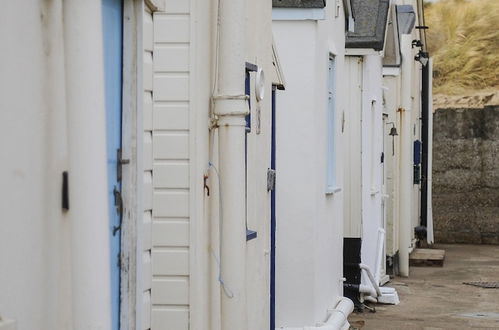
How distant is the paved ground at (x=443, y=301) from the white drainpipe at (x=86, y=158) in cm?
903

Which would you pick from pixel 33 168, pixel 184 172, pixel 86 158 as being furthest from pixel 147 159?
pixel 33 168

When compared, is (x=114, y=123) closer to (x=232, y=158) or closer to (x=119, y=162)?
(x=119, y=162)

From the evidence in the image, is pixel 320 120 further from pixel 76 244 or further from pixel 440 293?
pixel 76 244

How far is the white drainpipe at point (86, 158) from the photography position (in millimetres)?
3918

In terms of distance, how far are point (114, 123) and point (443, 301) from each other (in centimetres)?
1112

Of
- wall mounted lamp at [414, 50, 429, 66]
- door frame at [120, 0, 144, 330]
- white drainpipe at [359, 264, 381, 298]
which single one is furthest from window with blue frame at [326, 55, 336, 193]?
wall mounted lamp at [414, 50, 429, 66]

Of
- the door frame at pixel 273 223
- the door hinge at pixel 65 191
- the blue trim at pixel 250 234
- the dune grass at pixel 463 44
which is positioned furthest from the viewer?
the dune grass at pixel 463 44

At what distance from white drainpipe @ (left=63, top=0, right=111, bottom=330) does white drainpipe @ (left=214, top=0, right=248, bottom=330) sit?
110 inches

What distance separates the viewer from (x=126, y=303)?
495cm

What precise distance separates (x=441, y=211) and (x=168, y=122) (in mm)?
19455

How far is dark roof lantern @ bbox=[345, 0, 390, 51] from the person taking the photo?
47.4 ft

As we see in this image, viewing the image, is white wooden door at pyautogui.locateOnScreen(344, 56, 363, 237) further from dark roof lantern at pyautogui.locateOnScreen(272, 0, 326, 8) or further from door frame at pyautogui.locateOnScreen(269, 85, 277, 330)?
door frame at pyautogui.locateOnScreen(269, 85, 277, 330)

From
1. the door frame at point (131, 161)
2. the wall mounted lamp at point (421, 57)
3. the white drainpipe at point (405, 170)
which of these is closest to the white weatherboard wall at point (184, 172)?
the door frame at point (131, 161)

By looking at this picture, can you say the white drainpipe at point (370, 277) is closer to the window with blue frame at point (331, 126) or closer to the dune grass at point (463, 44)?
the window with blue frame at point (331, 126)
